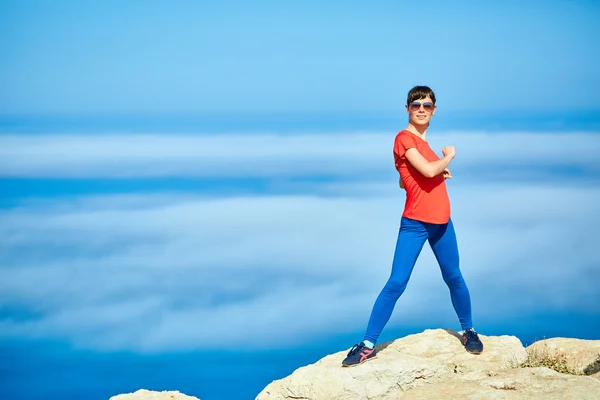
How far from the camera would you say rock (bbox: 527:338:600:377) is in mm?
8202

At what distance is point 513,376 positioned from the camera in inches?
277

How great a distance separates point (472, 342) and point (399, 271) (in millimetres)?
1279

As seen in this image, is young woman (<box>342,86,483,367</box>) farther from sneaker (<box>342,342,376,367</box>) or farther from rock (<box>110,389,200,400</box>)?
rock (<box>110,389,200,400</box>)

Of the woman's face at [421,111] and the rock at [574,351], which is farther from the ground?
the woman's face at [421,111]

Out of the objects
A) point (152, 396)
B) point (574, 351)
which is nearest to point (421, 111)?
point (574, 351)

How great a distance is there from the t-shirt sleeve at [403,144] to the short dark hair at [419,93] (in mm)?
359

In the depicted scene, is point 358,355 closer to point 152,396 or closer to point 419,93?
point 152,396

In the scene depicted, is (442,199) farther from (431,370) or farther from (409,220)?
(431,370)

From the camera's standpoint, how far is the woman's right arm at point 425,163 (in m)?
7.14

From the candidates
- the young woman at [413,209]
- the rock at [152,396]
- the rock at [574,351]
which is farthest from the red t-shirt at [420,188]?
the rock at [152,396]

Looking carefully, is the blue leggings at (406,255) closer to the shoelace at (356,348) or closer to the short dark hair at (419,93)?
the shoelace at (356,348)

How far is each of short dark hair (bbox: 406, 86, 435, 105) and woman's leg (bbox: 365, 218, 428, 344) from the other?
3.75ft

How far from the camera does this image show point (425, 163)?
7156 millimetres

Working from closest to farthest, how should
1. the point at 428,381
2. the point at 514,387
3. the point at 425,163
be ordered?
the point at 514,387 < the point at 425,163 < the point at 428,381
